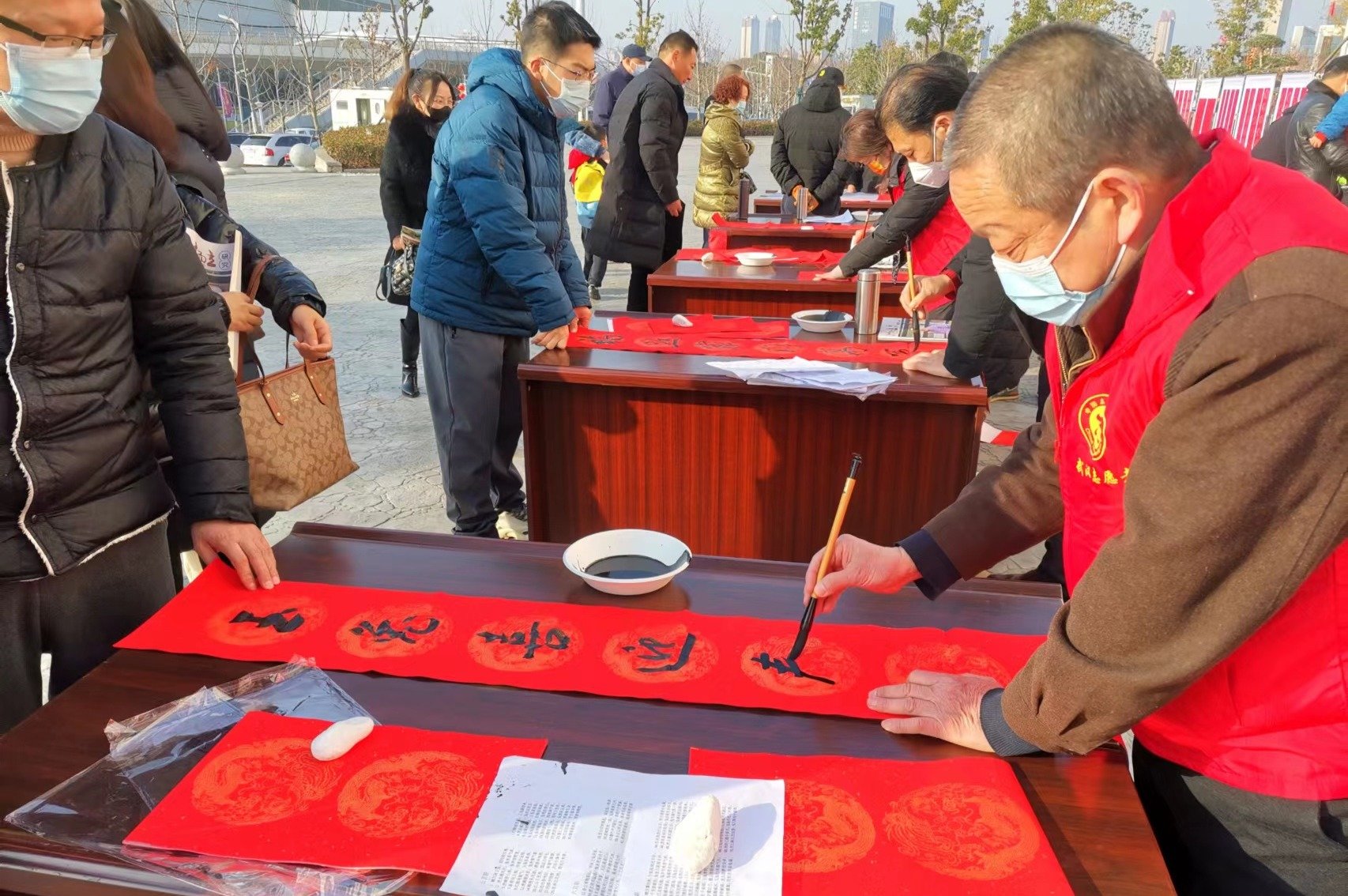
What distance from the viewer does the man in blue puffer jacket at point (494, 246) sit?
253 centimetres

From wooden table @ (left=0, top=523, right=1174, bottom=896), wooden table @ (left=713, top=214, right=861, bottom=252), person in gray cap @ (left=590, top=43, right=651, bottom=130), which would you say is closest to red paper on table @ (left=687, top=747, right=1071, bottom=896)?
wooden table @ (left=0, top=523, right=1174, bottom=896)

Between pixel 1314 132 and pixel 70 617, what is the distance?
6.86 metres

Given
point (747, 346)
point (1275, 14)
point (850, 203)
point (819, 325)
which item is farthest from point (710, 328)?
point (1275, 14)

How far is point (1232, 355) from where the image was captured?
70 cm

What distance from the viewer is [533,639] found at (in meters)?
1.19

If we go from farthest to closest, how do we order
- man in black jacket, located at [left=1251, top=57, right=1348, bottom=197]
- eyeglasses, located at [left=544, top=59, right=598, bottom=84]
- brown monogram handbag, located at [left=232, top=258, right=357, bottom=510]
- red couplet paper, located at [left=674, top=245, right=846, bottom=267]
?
man in black jacket, located at [left=1251, top=57, right=1348, bottom=197]
red couplet paper, located at [left=674, top=245, right=846, bottom=267]
eyeglasses, located at [left=544, top=59, right=598, bottom=84]
brown monogram handbag, located at [left=232, top=258, right=357, bottom=510]

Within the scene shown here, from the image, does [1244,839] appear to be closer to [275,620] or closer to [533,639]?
[533,639]

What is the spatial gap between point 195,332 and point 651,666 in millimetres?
860

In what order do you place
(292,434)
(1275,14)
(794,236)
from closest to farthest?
(292,434), (794,236), (1275,14)

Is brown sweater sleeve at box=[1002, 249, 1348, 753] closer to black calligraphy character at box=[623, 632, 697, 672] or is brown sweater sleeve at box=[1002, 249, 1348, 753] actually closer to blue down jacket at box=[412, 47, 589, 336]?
black calligraphy character at box=[623, 632, 697, 672]

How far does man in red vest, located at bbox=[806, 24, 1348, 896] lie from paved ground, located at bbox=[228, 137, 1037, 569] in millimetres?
2169

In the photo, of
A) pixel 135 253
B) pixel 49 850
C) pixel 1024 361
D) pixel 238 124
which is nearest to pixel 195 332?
pixel 135 253

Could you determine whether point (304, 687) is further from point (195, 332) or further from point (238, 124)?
point (238, 124)

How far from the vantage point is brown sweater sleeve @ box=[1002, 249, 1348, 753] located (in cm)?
68
